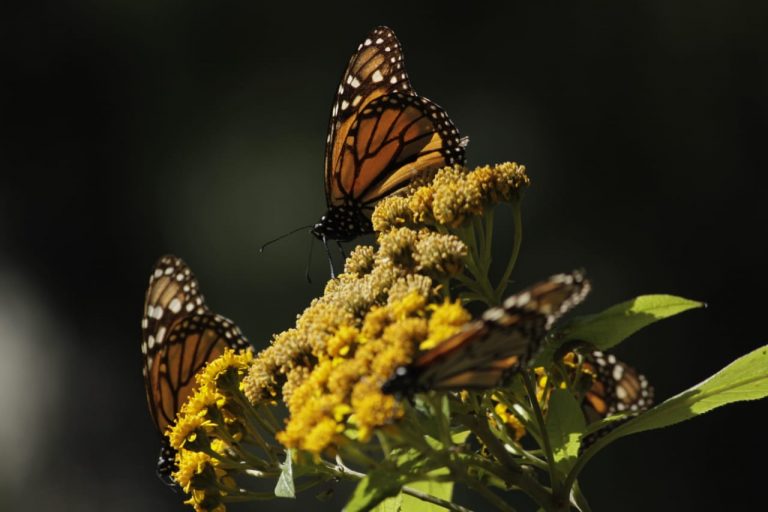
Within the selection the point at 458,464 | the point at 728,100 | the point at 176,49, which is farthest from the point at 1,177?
the point at 458,464

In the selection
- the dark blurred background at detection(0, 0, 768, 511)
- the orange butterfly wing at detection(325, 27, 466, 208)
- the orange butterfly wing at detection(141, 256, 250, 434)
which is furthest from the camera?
the dark blurred background at detection(0, 0, 768, 511)

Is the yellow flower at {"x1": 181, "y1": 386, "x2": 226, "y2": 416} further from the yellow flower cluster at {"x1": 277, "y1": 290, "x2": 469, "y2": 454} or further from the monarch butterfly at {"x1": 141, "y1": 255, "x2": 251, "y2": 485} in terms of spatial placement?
the monarch butterfly at {"x1": 141, "y1": 255, "x2": 251, "y2": 485}

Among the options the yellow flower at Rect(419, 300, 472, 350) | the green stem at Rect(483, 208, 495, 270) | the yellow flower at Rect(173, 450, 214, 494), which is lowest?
the yellow flower at Rect(173, 450, 214, 494)

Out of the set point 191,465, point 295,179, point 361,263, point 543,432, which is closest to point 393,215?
point 361,263

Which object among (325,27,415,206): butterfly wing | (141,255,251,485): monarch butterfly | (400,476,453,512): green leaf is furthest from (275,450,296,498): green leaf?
(325,27,415,206): butterfly wing

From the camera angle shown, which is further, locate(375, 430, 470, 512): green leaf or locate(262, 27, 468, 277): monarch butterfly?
locate(262, 27, 468, 277): monarch butterfly

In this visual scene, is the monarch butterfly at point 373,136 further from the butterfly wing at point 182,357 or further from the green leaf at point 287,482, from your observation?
the green leaf at point 287,482

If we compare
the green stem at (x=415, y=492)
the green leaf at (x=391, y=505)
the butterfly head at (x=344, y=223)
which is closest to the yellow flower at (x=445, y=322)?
the green stem at (x=415, y=492)

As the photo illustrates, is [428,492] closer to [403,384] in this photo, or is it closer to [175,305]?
[403,384]
